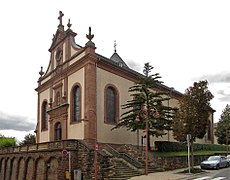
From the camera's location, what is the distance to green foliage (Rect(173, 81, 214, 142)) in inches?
1055

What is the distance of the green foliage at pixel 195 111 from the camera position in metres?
26.8

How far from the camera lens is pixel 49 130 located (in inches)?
1519

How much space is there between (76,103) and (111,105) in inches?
150

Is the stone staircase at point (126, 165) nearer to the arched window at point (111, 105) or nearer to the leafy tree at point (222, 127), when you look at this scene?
the arched window at point (111, 105)

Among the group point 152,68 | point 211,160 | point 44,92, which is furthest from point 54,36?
point 211,160

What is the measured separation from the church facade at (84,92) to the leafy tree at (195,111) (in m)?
8.36

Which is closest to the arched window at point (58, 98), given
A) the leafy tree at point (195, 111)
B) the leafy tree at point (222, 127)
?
the leafy tree at point (195, 111)

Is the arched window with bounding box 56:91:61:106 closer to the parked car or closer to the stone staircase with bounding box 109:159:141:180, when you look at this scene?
the stone staircase with bounding box 109:159:141:180

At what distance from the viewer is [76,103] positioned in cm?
3331

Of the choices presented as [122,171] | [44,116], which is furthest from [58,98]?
[122,171]

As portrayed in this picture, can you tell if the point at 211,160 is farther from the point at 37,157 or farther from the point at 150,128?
the point at 37,157

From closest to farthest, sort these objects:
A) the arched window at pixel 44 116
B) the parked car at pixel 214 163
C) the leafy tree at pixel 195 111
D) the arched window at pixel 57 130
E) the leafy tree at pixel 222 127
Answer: the leafy tree at pixel 195 111, the parked car at pixel 214 163, the arched window at pixel 57 130, the arched window at pixel 44 116, the leafy tree at pixel 222 127

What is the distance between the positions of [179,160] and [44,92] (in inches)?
843

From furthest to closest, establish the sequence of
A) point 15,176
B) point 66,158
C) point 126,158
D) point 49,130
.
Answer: point 49,130 < point 15,176 < point 126,158 < point 66,158
